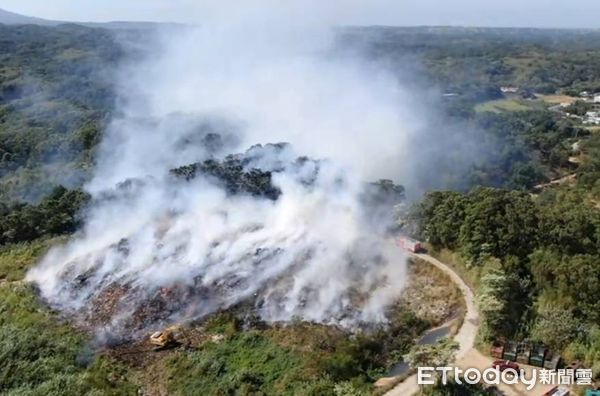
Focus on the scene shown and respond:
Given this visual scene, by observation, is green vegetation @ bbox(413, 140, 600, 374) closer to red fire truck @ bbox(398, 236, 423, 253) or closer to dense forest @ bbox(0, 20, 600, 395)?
dense forest @ bbox(0, 20, 600, 395)

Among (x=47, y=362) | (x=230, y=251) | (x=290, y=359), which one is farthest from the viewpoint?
(x=230, y=251)

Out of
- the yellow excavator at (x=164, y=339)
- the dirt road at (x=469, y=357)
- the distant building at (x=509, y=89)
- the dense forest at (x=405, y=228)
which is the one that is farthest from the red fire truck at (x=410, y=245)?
the distant building at (x=509, y=89)

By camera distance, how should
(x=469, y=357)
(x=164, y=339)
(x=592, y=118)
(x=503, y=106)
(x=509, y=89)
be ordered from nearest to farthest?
(x=469, y=357), (x=164, y=339), (x=592, y=118), (x=503, y=106), (x=509, y=89)

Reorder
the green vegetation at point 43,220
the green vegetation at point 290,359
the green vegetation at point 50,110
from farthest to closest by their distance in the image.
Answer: the green vegetation at point 50,110
the green vegetation at point 43,220
the green vegetation at point 290,359

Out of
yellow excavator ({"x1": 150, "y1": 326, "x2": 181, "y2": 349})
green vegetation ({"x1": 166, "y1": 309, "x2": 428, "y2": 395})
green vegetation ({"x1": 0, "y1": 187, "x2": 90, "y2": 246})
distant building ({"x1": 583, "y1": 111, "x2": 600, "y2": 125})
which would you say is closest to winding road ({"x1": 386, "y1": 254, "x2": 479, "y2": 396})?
green vegetation ({"x1": 166, "y1": 309, "x2": 428, "y2": 395})

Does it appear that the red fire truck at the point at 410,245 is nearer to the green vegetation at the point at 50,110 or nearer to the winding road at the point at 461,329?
the winding road at the point at 461,329

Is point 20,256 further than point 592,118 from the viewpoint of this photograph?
No

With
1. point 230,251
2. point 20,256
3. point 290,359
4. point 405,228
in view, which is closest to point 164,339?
point 290,359

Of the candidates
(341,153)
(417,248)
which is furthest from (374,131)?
(417,248)

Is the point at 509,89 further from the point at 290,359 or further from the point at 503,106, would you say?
the point at 290,359
